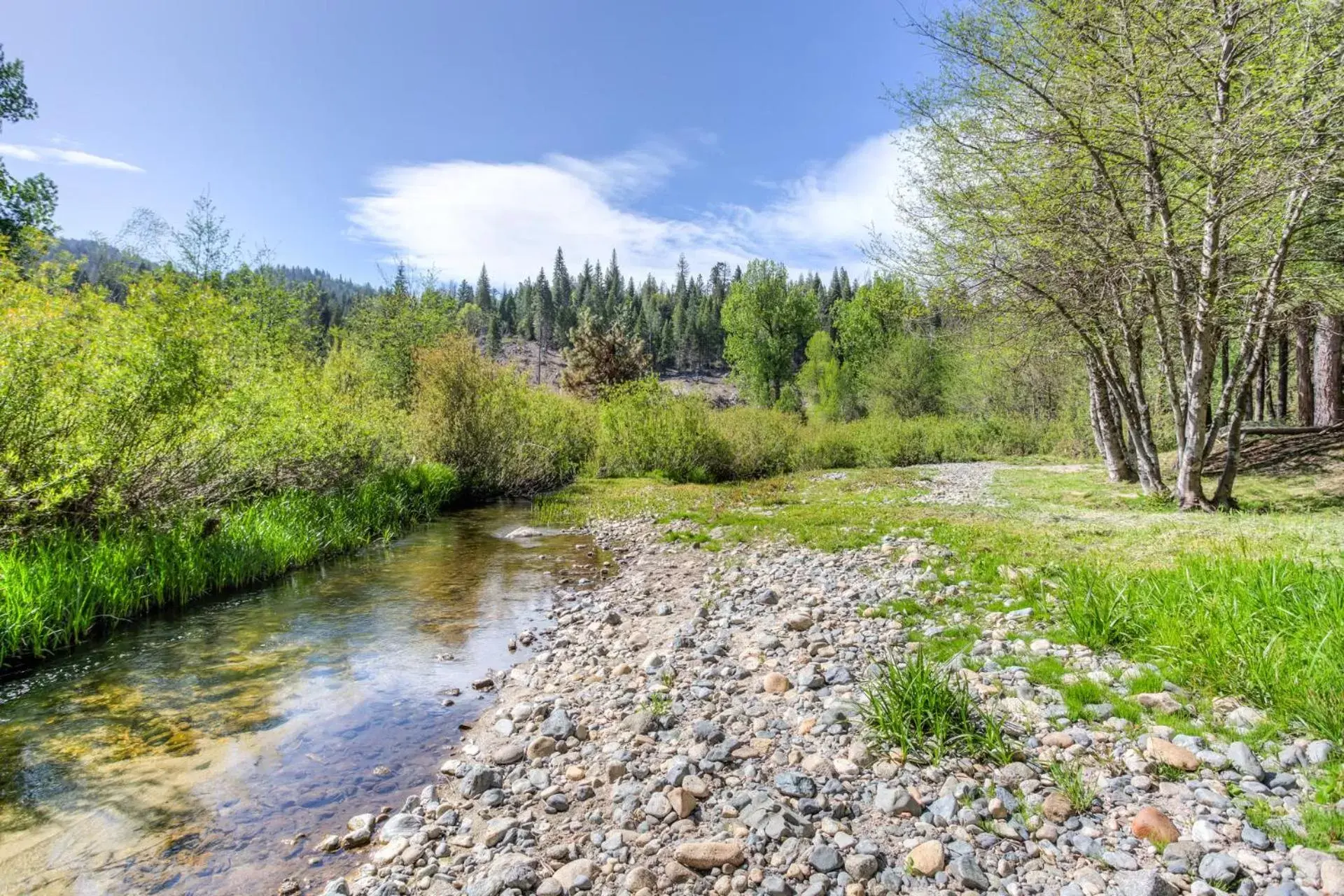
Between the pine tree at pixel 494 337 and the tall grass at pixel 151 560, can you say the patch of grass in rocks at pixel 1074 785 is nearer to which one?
the tall grass at pixel 151 560

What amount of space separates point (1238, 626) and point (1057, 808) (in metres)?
2.74

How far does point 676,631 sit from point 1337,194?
523 inches

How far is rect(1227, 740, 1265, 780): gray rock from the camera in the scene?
3.52 m

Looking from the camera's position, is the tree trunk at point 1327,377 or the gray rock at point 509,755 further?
the tree trunk at point 1327,377

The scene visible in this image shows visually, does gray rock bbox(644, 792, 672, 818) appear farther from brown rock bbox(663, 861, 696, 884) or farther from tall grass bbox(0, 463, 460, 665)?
tall grass bbox(0, 463, 460, 665)

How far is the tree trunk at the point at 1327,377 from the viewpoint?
15930mm

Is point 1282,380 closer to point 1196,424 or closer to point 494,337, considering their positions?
point 1196,424

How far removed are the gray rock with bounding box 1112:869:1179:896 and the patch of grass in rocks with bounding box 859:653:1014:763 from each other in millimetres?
1066

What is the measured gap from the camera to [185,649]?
26.3 ft

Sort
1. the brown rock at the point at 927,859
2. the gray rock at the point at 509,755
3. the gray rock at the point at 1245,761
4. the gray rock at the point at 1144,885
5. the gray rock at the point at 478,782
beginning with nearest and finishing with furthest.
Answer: the gray rock at the point at 1144,885
the brown rock at the point at 927,859
the gray rock at the point at 1245,761
the gray rock at the point at 478,782
the gray rock at the point at 509,755

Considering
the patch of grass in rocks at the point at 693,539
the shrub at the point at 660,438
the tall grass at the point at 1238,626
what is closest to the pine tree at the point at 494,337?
the shrub at the point at 660,438

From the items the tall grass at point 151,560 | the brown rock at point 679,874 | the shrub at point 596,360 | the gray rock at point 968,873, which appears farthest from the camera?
the shrub at point 596,360

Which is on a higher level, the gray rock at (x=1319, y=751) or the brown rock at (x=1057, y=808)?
the gray rock at (x=1319, y=751)

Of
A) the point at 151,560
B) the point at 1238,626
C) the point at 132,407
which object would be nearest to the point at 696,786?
the point at 1238,626
